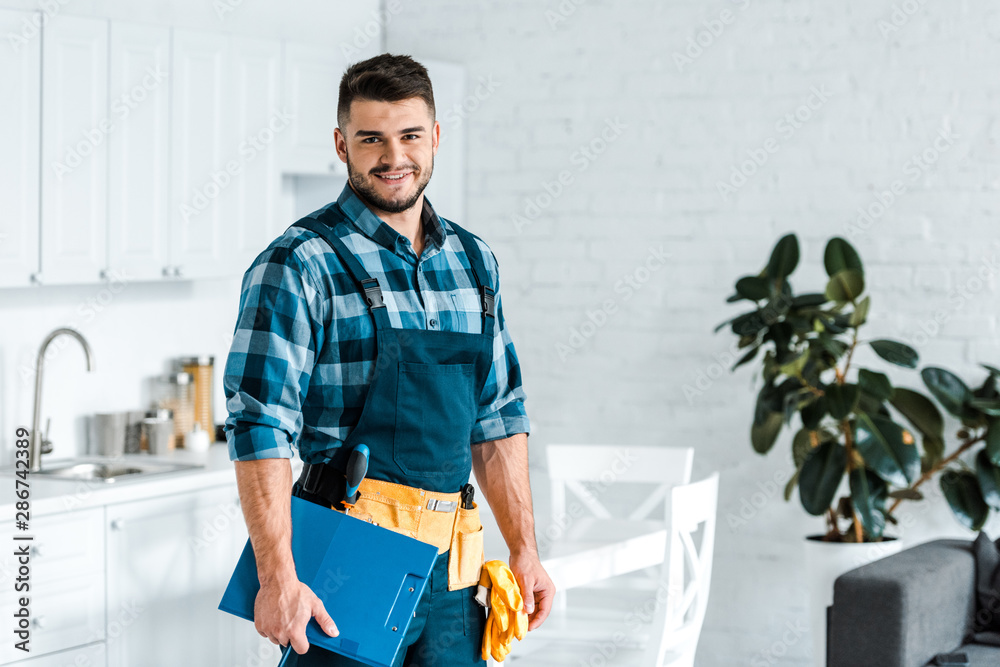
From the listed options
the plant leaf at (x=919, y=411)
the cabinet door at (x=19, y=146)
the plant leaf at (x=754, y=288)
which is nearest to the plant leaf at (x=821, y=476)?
the plant leaf at (x=919, y=411)

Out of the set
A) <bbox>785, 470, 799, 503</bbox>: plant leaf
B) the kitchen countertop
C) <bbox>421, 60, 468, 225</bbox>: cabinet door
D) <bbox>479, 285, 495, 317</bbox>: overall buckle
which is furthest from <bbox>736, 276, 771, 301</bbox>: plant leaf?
<bbox>479, 285, 495, 317</bbox>: overall buckle

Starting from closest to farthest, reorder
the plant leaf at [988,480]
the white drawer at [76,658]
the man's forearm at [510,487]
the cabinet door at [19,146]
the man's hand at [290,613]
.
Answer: the man's hand at [290,613] → the man's forearm at [510,487] → the white drawer at [76,658] → the cabinet door at [19,146] → the plant leaf at [988,480]

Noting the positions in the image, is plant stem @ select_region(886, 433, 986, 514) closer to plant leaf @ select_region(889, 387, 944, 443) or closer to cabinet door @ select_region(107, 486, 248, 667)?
plant leaf @ select_region(889, 387, 944, 443)

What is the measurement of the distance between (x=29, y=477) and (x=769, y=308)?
2101 millimetres

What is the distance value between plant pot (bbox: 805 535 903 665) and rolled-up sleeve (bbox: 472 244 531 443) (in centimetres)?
162

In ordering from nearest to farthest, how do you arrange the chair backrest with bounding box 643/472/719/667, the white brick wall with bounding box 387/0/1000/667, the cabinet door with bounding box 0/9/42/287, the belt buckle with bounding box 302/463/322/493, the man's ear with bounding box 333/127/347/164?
1. the belt buckle with bounding box 302/463/322/493
2. the man's ear with bounding box 333/127/347/164
3. the chair backrest with bounding box 643/472/719/667
4. the cabinet door with bounding box 0/9/42/287
5. the white brick wall with bounding box 387/0/1000/667

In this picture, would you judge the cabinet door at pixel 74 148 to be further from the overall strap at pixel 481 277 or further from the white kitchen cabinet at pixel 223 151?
the overall strap at pixel 481 277

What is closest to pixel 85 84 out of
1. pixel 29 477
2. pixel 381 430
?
pixel 29 477

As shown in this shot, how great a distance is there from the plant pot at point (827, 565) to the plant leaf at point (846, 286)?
71 cm

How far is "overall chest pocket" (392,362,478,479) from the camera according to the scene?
1.69 metres

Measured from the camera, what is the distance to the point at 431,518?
67.5 inches

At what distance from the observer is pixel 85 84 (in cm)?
→ 304

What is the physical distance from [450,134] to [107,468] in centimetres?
172

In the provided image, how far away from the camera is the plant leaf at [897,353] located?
302 centimetres
